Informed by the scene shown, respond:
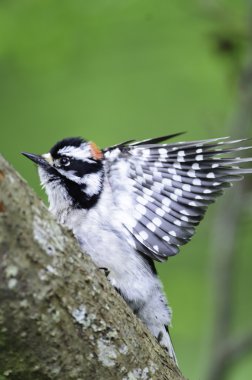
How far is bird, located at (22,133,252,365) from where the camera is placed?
15.7ft

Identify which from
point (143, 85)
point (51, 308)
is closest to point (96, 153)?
point (51, 308)

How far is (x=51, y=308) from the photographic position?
337cm

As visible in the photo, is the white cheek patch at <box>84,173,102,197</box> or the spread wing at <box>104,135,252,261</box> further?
the white cheek patch at <box>84,173,102,197</box>

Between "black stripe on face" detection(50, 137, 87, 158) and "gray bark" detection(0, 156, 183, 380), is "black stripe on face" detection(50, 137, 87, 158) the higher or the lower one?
the higher one

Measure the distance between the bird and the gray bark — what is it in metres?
0.97

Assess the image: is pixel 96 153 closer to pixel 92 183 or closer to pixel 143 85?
pixel 92 183

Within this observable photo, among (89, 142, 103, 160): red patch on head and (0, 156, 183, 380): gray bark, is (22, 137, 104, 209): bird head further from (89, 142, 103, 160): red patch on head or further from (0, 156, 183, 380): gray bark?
(0, 156, 183, 380): gray bark

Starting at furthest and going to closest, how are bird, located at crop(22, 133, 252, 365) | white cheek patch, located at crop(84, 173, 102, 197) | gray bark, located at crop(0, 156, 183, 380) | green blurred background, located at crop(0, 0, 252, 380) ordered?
green blurred background, located at crop(0, 0, 252, 380), white cheek patch, located at crop(84, 173, 102, 197), bird, located at crop(22, 133, 252, 365), gray bark, located at crop(0, 156, 183, 380)

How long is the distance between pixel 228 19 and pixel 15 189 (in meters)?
3.88

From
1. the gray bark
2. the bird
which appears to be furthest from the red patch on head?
the gray bark

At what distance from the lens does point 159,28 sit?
7.66 m

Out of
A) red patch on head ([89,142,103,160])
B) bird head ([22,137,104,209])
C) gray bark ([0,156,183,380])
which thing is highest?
red patch on head ([89,142,103,160])

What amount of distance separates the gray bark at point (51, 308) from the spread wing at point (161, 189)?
106cm

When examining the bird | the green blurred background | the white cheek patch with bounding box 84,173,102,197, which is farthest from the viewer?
the green blurred background
